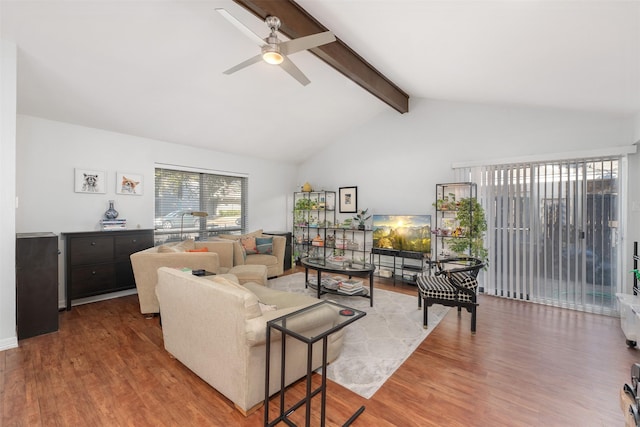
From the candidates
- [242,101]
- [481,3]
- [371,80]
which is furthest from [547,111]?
[242,101]

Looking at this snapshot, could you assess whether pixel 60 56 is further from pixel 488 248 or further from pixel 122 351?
pixel 488 248

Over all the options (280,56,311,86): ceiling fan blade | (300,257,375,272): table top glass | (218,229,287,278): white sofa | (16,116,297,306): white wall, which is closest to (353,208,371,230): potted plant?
(300,257,375,272): table top glass

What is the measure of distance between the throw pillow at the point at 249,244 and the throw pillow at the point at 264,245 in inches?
3.0

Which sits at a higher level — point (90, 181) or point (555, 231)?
point (90, 181)

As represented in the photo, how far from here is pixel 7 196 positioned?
8.66ft

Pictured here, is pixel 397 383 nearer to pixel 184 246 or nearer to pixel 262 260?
pixel 184 246

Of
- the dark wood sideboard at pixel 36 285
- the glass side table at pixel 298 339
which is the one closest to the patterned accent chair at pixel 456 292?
the glass side table at pixel 298 339

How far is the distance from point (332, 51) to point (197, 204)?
3.78 m

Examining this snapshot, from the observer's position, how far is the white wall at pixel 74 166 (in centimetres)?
362

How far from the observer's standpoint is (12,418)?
179 centimetres

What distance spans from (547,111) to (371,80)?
8.44 feet

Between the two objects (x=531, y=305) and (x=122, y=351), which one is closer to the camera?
(x=122, y=351)

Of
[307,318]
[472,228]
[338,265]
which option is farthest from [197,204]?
[472,228]

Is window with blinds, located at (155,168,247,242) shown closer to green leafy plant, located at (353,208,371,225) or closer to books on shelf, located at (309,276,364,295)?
books on shelf, located at (309,276,364,295)
